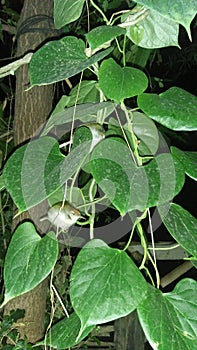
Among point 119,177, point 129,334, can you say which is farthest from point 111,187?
point 129,334

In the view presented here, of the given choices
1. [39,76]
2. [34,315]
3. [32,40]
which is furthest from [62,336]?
[32,40]

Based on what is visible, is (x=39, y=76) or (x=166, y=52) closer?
(x=39, y=76)

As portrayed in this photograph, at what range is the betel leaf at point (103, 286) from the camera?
33 centimetres

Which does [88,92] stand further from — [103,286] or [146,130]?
[103,286]

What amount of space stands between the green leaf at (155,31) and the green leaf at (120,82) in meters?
0.05

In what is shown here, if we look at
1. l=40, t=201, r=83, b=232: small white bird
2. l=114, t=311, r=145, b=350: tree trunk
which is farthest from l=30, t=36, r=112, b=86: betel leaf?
l=114, t=311, r=145, b=350: tree trunk

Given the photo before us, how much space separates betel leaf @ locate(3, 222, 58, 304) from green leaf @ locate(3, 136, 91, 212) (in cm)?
4

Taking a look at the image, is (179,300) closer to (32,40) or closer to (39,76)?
(39,76)

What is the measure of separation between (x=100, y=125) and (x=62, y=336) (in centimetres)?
18

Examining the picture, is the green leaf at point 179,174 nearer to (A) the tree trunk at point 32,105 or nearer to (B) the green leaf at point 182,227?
(B) the green leaf at point 182,227

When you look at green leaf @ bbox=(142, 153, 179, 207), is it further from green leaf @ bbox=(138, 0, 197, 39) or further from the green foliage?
green leaf @ bbox=(138, 0, 197, 39)

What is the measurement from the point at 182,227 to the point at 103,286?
86mm

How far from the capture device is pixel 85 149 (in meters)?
0.39

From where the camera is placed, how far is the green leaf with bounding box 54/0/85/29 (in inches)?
17.5
